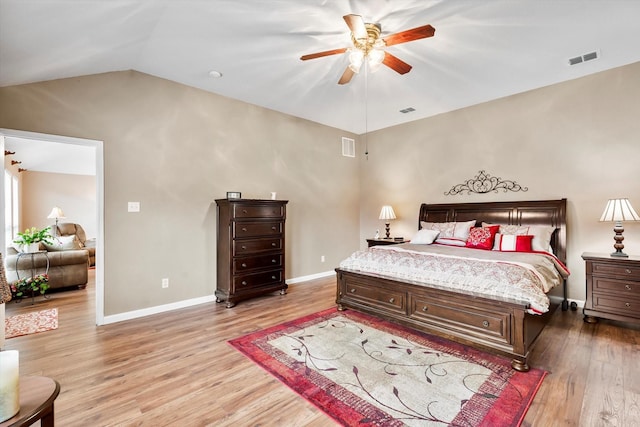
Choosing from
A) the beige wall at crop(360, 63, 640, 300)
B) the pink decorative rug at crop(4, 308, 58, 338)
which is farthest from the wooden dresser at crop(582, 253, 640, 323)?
the pink decorative rug at crop(4, 308, 58, 338)

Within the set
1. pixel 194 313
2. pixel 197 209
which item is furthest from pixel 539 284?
pixel 197 209

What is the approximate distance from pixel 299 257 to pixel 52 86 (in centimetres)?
394

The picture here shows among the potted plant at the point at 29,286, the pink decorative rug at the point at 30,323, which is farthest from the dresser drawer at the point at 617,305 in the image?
the potted plant at the point at 29,286

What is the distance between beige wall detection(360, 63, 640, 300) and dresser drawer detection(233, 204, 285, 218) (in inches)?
103

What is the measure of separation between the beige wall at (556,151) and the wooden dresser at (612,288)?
0.70 m

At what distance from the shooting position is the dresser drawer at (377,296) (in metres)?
3.15

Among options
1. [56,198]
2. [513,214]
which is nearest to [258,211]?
[513,214]

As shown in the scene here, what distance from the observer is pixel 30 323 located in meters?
3.32

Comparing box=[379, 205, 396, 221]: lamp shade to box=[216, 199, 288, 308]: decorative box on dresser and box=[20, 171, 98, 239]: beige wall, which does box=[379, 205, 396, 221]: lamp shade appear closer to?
box=[216, 199, 288, 308]: decorative box on dresser

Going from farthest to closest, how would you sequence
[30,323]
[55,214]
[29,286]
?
[55,214], [29,286], [30,323]

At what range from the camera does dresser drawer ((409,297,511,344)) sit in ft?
8.11

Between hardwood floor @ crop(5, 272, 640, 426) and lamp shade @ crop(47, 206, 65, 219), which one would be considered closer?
hardwood floor @ crop(5, 272, 640, 426)

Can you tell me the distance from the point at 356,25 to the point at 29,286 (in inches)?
211

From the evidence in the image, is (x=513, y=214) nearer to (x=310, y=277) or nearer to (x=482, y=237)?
(x=482, y=237)
